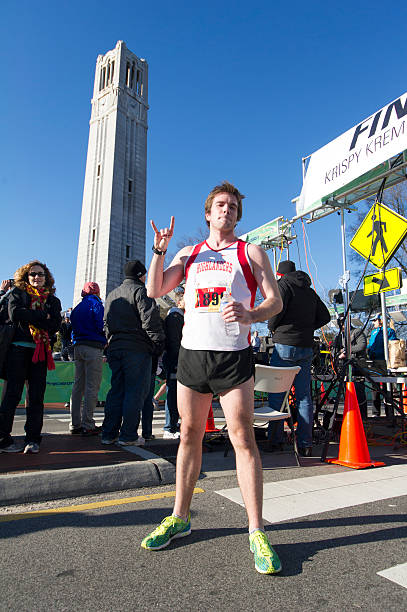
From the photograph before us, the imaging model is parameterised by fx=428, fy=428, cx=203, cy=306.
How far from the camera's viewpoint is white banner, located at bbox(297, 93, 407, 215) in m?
6.34

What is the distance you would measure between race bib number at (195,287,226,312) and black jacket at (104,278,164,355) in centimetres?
267

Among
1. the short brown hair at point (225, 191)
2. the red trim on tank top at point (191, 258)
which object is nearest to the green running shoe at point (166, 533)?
the red trim on tank top at point (191, 258)

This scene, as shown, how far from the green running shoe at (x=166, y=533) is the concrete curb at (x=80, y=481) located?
1.19 m

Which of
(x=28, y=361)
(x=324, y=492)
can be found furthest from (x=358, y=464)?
(x=28, y=361)

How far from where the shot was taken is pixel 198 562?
218cm

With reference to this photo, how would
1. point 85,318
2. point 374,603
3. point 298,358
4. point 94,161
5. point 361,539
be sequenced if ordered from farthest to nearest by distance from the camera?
point 94,161 → point 85,318 → point 298,358 → point 361,539 → point 374,603

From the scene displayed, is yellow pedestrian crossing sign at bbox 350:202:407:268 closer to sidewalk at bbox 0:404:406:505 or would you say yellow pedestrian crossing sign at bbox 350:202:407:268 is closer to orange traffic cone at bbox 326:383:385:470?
orange traffic cone at bbox 326:383:385:470

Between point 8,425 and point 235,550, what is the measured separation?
9.86ft

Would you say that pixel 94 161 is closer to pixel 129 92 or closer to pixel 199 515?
pixel 129 92

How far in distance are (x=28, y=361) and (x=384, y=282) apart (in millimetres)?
4874

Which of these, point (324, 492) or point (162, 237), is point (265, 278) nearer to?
point (162, 237)

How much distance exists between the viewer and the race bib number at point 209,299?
2.40 meters

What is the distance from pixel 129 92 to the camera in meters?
55.7

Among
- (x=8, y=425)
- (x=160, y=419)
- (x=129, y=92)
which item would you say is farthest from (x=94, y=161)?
(x=8, y=425)
